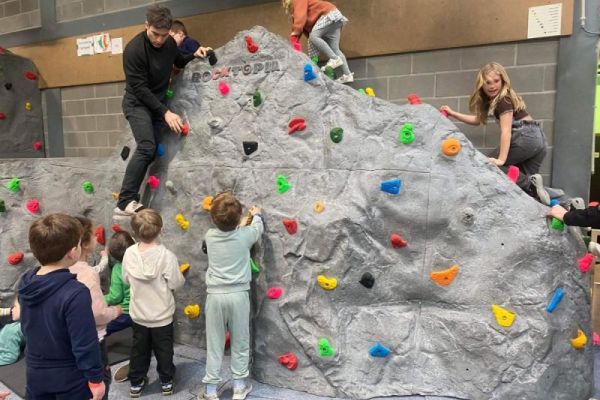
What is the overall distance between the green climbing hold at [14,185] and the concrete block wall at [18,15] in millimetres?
3524

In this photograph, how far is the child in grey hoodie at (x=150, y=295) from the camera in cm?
271

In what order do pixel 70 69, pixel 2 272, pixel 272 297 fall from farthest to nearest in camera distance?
pixel 70 69 → pixel 2 272 → pixel 272 297

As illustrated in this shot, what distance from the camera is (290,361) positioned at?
2869mm

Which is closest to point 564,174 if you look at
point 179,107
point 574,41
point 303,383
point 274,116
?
point 574,41

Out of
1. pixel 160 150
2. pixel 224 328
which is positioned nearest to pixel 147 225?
pixel 224 328

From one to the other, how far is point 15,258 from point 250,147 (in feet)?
7.91

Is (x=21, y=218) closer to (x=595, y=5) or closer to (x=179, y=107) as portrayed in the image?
(x=179, y=107)

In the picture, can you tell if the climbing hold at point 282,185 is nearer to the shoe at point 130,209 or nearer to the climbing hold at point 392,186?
the climbing hold at point 392,186

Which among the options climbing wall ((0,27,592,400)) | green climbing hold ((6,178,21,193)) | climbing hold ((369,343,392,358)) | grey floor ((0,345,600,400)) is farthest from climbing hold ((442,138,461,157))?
green climbing hold ((6,178,21,193))

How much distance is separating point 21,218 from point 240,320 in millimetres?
2551

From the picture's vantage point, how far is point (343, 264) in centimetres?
278

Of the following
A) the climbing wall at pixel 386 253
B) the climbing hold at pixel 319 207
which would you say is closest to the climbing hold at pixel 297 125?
the climbing wall at pixel 386 253

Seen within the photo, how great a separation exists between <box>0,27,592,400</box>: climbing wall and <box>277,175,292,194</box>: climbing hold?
13 mm

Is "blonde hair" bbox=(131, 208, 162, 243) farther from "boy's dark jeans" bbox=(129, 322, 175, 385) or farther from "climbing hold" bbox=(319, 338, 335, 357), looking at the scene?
"climbing hold" bbox=(319, 338, 335, 357)
